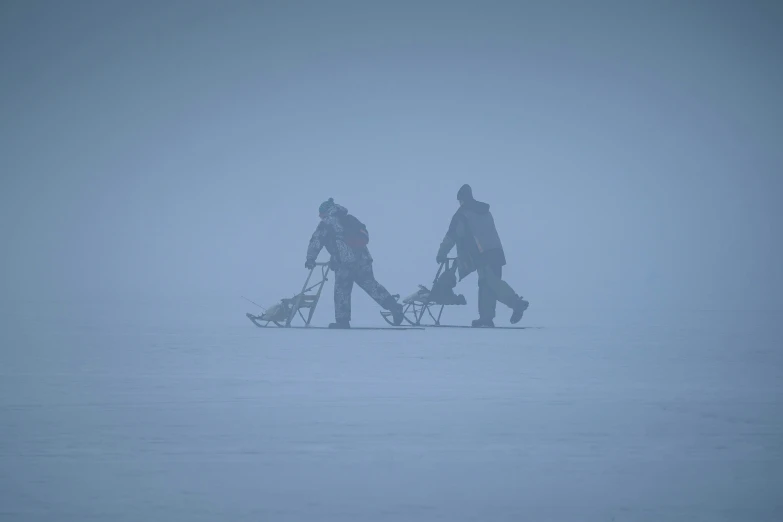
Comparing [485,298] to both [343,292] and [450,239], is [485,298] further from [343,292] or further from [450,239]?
[343,292]

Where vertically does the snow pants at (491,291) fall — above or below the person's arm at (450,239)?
below

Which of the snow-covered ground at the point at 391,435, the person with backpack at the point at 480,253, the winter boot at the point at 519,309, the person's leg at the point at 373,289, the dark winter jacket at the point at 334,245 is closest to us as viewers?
the snow-covered ground at the point at 391,435

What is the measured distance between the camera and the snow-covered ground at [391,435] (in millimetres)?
4832

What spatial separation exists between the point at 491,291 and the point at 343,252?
244cm

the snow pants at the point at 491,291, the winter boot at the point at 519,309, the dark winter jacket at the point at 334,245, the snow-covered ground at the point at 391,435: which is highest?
the dark winter jacket at the point at 334,245

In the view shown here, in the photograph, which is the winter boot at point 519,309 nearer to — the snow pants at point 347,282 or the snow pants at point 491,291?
the snow pants at point 491,291

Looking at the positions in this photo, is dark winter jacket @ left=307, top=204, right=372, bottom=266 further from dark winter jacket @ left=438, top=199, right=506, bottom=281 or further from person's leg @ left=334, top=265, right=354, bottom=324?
dark winter jacket @ left=438, top=199, right=506, bottom=281

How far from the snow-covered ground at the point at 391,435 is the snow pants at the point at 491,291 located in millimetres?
4627

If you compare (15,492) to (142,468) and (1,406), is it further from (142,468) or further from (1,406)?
(1,406)

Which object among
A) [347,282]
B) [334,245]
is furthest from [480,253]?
[334,245]

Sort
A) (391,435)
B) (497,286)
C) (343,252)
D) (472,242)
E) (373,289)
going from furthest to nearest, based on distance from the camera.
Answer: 1. (472,242)
2. (497,286)
3. (373,289)
4. (343,252)
5. (391,435)

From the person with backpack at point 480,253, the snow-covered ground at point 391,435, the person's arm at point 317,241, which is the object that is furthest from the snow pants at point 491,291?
the snow-covered ground at point 391,435

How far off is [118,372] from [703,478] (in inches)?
243

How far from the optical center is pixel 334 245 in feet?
55.2
